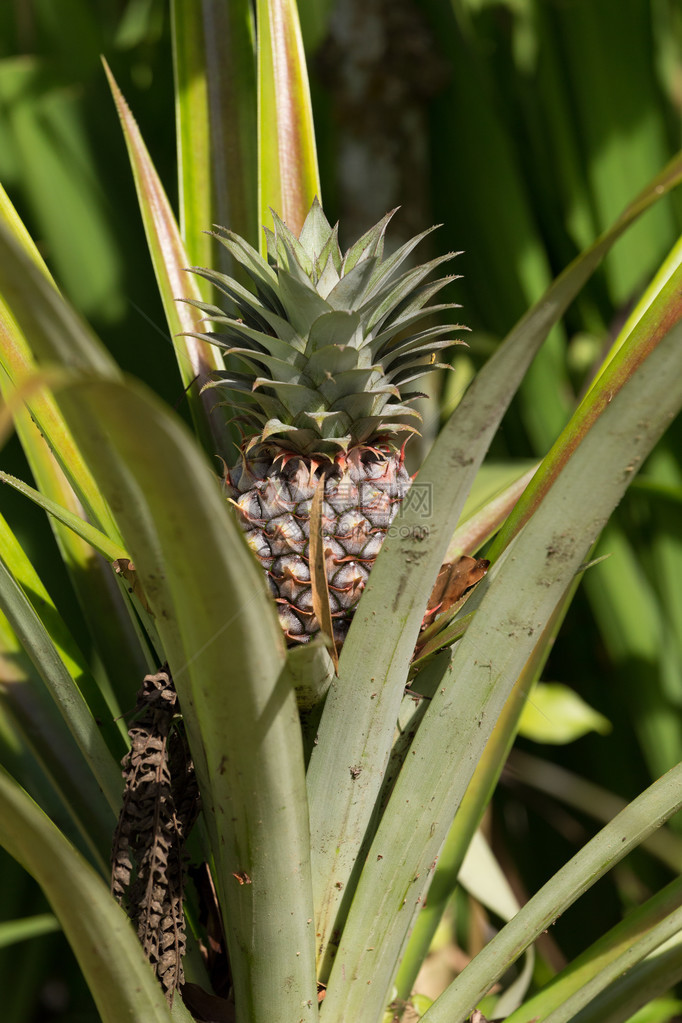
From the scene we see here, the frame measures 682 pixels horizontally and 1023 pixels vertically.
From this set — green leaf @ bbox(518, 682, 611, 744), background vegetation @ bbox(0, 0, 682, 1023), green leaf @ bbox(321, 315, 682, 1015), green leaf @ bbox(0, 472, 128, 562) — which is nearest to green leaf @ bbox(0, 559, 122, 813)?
green leaf @ bbox(0, 472, 128, 562)

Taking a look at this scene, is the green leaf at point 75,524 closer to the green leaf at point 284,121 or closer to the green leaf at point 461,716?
the green leaf at point 461,716

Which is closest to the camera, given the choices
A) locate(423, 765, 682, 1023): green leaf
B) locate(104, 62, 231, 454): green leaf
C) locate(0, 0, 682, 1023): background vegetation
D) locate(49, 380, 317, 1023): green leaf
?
locate(49, 380, 317, 1023): green leaf

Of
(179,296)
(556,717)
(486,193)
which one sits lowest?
(556,717)

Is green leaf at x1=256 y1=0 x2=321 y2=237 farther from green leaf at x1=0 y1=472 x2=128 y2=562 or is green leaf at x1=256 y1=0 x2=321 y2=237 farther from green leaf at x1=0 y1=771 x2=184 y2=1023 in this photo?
green leaf at x1=0 y1=771 x2=184 y2=1023

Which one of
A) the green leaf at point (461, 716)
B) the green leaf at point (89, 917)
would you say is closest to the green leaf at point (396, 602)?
the green leaf at point (461, 716)

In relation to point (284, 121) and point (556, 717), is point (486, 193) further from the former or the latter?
point (556, 717)

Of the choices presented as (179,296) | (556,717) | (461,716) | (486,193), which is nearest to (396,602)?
(461,716)

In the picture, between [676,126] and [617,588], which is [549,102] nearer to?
[676,126]
